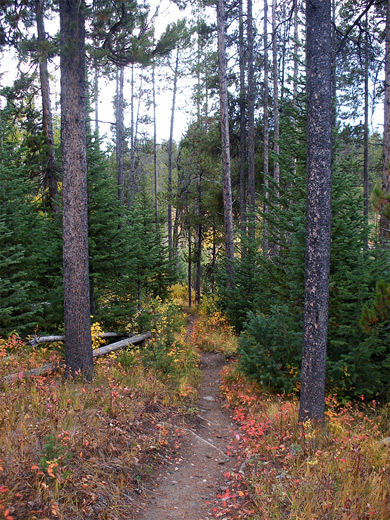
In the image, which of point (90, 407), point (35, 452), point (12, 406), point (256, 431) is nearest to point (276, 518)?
point (256, 431)

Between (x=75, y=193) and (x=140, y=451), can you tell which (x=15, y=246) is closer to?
(x=75, y=193)

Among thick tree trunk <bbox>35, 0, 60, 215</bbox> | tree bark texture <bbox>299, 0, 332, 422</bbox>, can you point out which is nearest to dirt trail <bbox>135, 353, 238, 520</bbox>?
tree bark texture <bbox>299, 0, 332, 422</bbox>

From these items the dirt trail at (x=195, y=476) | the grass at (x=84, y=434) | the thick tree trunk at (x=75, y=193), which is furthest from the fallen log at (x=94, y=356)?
the dirt trail at (x=195, y=476)

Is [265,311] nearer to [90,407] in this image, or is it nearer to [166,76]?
[90,407]

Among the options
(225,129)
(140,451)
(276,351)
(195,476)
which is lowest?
(195,476)

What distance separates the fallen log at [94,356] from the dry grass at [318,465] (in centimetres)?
384

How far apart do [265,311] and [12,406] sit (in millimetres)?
7855

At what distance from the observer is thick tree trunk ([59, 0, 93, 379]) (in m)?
6.69

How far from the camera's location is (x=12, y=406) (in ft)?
16.9

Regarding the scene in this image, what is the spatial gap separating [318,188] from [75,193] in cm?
433

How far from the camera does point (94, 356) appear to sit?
8.55m

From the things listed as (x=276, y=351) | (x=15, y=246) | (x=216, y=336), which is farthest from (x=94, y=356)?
(x=216, y=336)

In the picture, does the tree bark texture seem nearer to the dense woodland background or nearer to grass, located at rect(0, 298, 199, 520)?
the dense woodland background

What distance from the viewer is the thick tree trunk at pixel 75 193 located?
669cm
